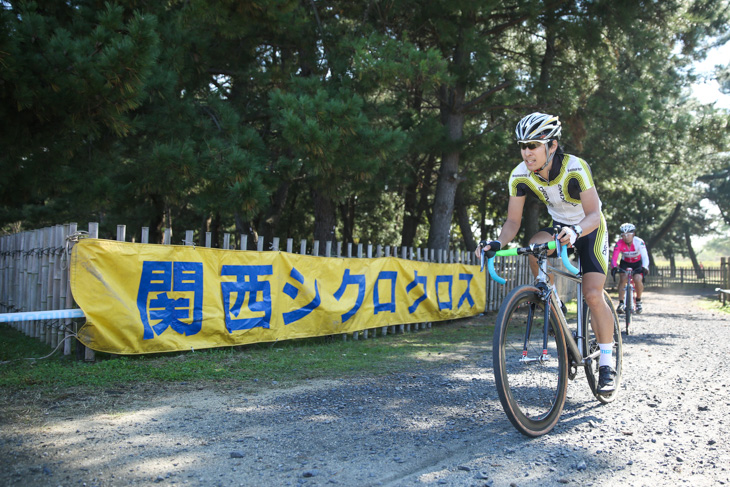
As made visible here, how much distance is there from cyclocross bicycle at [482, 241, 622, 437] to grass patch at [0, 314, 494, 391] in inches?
101

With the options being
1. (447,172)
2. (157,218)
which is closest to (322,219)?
(447,172)

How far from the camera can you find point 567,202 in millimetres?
4430

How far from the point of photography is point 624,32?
1416 centimetres

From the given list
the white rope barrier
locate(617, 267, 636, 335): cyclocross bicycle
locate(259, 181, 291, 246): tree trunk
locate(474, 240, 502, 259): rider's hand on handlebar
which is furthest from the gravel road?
locate(259, 181, 291, 246): tree trunk

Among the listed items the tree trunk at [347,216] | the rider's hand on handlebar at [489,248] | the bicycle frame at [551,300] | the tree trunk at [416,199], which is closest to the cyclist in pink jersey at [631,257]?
the bicycle frame at [551,300]

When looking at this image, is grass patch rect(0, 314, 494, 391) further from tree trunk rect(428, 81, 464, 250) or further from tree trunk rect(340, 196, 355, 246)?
tree trunk rect(340, 196, 355, 246)

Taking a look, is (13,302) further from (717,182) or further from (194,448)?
(717,182)

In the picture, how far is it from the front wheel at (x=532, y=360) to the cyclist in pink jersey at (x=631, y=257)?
6.82m

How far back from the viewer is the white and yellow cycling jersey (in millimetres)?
4207

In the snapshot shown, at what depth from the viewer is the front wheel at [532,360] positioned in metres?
3.64

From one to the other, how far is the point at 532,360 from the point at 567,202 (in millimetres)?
1377

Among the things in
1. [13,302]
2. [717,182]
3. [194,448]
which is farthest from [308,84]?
[717,182]

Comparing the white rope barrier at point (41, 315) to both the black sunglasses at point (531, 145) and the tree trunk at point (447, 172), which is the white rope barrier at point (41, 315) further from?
the tree trunk at point (447, 172)

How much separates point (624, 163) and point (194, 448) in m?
18.9
